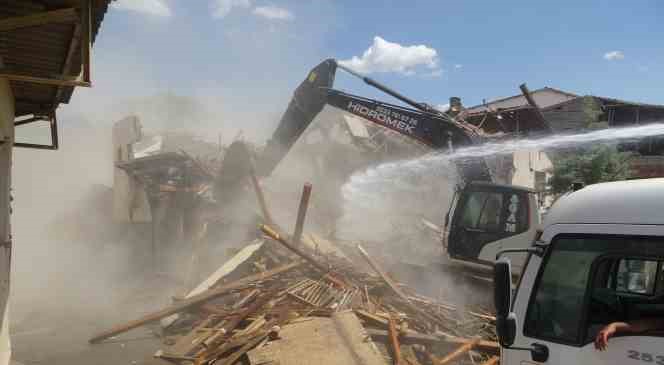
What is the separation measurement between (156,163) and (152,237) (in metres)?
2.00

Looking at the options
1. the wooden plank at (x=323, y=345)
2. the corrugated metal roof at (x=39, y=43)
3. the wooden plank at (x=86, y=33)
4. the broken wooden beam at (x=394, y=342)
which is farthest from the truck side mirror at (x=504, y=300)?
the corrugated metal roof at (x=39, y=43)

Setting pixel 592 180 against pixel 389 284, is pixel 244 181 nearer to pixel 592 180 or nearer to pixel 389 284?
pixel 389 284

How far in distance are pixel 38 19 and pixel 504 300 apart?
12.9 feet

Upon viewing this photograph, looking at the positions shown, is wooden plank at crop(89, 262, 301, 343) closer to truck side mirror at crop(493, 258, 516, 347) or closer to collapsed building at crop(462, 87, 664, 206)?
truck side mirror at crop(493, 258, 516, 347)

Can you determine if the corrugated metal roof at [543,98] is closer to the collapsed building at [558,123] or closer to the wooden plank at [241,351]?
the collapsed building at [558,123]

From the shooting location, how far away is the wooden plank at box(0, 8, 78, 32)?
3.64 m

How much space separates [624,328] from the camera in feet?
8.54

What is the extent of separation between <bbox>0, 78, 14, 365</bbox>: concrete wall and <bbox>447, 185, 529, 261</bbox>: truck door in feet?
22.3

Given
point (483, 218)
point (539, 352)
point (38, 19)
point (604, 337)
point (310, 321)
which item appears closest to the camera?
point (604, 337)

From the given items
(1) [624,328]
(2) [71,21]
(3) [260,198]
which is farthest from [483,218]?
(2) [71,21]

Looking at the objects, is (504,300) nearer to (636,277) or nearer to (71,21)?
(636,277)

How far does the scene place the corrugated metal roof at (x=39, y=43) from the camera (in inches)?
152

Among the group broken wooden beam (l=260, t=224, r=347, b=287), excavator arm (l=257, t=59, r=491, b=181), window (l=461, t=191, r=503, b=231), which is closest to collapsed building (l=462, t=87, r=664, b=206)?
excavator arm (l=257, t=59, r=491, b=181)

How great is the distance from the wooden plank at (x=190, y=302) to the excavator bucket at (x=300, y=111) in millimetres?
3658
